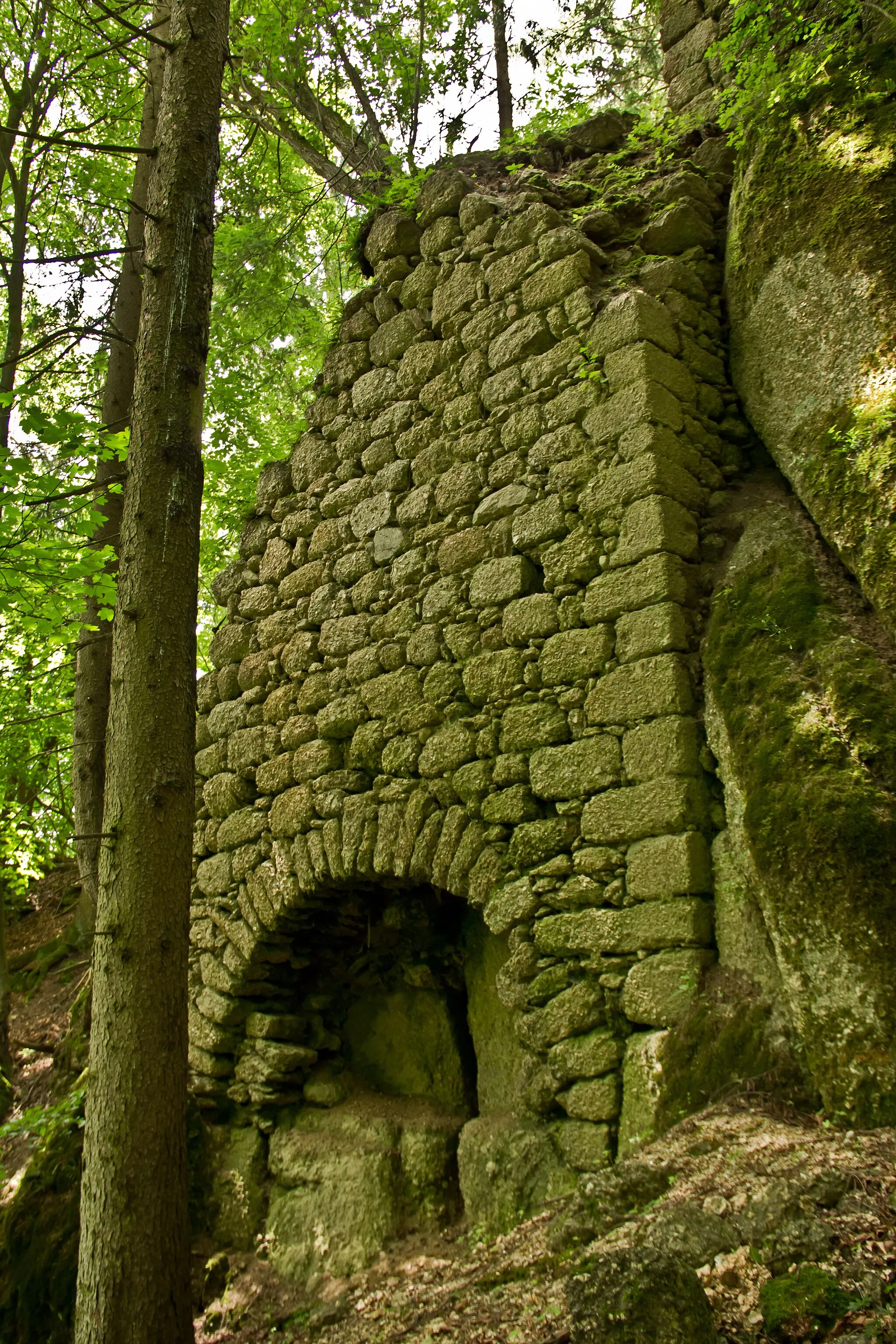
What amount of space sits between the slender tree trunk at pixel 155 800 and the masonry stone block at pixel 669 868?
162 centimetres

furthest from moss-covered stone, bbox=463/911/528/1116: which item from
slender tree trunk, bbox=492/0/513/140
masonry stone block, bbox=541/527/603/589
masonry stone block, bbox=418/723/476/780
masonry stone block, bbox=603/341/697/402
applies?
slender tree trunk, bbox=492/0/513/140

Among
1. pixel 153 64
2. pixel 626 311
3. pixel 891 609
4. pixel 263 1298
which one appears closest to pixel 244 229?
pixel 153 64

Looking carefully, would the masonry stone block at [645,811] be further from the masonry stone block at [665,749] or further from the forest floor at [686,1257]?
the forest floor at [686,1257]

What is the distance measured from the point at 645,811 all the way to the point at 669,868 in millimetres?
221

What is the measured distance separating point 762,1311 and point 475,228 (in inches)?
177

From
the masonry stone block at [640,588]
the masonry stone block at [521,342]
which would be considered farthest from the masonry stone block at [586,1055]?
the masonry stone block at [521,342]

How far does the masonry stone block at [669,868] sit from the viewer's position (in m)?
3.05

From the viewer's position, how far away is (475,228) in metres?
4.54

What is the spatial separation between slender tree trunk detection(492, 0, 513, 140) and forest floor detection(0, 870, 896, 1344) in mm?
7038

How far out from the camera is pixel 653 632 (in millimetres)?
3342

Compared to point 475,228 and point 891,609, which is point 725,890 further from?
point 475,228

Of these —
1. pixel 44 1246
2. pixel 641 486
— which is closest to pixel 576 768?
pixel 641 486

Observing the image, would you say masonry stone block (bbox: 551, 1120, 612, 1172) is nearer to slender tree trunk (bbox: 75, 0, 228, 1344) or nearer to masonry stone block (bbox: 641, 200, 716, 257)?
slender tree trunk (bbox: 75, 0, 228, 1344)

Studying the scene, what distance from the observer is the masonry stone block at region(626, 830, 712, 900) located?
305 cm
